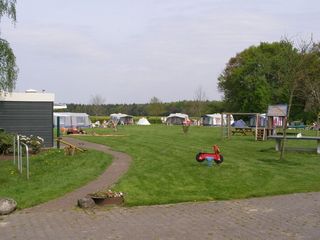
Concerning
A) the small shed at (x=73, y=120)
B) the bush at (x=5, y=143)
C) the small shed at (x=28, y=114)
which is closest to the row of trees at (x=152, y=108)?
the small shed at (x=73, y=120)

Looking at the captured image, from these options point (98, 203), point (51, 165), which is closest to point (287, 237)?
point (98, 203)

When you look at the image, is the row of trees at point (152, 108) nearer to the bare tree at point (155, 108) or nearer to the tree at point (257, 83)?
the bare tree at point (155, 108)

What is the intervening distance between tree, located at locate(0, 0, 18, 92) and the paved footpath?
12.5 m

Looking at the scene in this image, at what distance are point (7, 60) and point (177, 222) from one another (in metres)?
14.9

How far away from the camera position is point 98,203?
9.97m

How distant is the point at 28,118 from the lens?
24766 mm

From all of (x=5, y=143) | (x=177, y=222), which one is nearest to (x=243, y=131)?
(x=5, y=143)

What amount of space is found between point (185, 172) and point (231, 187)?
105 inches

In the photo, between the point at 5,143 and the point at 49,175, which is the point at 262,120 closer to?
the point at 5,143

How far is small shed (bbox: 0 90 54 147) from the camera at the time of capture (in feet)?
79.9

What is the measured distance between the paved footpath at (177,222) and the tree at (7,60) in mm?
12524

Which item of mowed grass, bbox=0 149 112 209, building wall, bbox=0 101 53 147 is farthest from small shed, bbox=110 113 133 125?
mowed grass, bbox=0 149 112 209

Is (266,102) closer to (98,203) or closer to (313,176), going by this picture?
(313,176)

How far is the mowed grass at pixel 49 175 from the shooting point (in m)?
11.2
